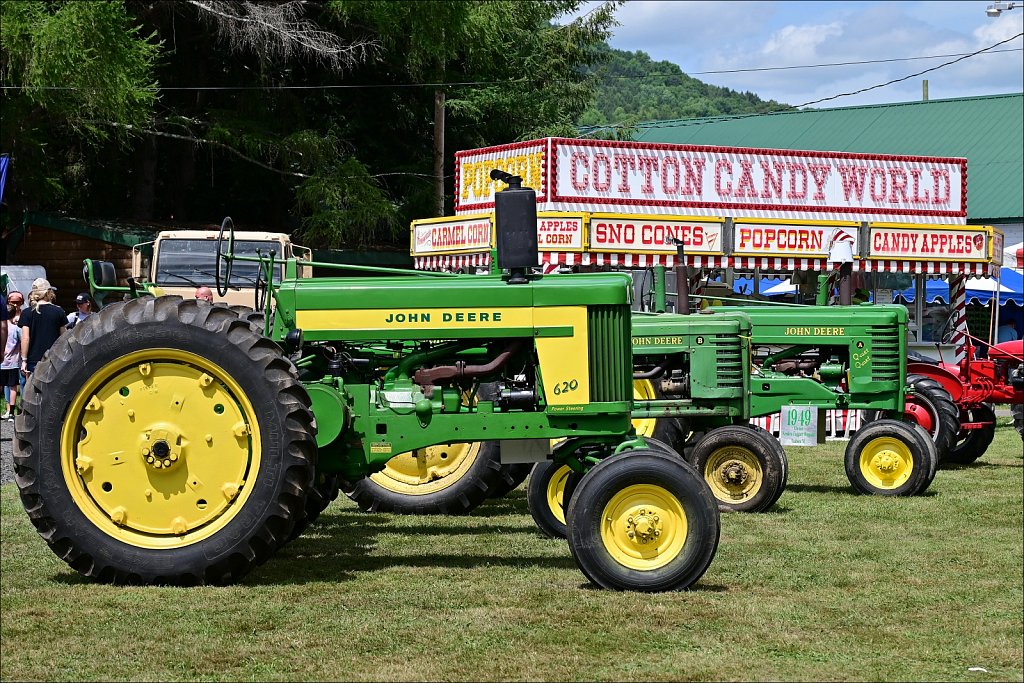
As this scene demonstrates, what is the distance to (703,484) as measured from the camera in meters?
6.00

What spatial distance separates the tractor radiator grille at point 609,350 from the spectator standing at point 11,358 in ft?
24.0

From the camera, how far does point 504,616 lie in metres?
5.83

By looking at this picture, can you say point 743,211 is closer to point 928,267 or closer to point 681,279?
point 928,267

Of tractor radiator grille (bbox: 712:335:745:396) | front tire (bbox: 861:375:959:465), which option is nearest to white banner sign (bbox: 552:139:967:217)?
front tire (bbox: 861:375:959:465)

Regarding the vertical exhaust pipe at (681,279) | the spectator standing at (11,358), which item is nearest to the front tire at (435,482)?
the vertical exhaust pipe at (681,279)

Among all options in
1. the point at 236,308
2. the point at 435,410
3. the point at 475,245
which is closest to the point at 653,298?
the point at 475,245

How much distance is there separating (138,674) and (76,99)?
3155 mm

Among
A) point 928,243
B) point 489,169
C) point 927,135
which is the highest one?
point 927,135

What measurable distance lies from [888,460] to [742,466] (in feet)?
5.93

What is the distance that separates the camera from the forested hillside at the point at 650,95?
113 feet

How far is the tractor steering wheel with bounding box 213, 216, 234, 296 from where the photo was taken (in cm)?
331

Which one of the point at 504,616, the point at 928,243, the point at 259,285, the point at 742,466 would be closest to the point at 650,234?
the point at 928,243

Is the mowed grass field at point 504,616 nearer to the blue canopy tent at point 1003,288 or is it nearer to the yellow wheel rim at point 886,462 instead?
A: the yellow wheel rim at point 886,462

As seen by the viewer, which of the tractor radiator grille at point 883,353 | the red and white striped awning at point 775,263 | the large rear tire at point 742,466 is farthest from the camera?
the red and white striped awning at point 775,263
